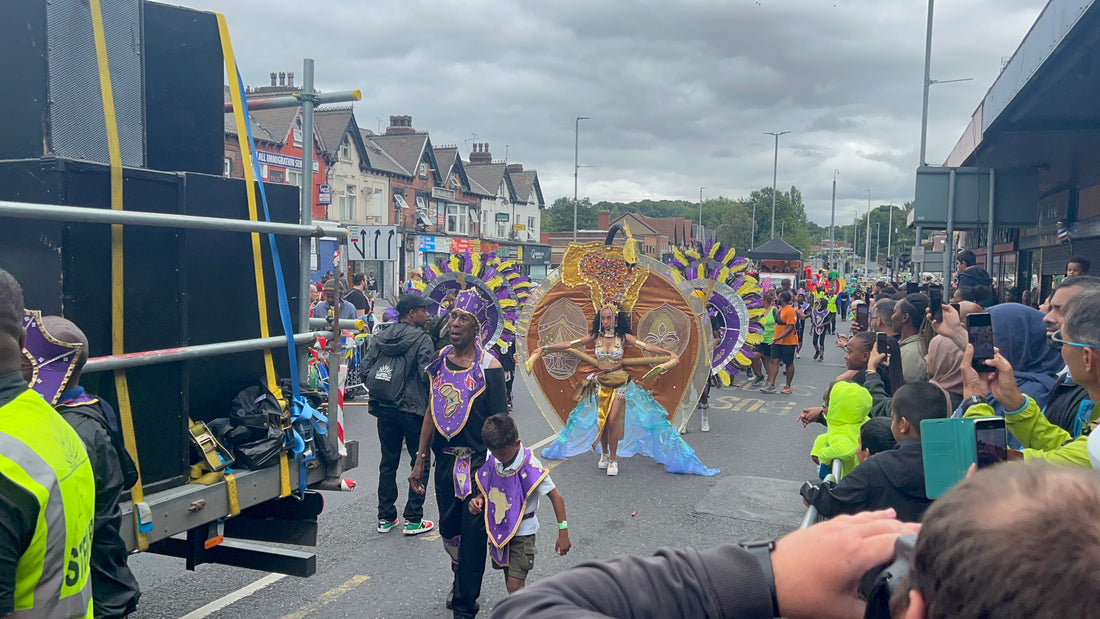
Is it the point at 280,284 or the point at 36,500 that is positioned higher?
the point at 280,284

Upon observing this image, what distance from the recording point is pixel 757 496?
22.7 ft

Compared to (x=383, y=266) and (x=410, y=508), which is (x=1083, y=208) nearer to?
(x=410, y=508)

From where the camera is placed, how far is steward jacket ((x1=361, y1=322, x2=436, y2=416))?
5.53 meters

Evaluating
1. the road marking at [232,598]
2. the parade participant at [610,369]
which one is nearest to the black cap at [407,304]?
the road marking at [232,598]

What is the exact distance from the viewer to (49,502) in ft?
6.15

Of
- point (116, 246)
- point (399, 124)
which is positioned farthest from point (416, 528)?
point (399, 124)

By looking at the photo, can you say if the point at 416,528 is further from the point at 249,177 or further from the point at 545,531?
the point at 249,177

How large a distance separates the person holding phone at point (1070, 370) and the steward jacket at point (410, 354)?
3678 mm

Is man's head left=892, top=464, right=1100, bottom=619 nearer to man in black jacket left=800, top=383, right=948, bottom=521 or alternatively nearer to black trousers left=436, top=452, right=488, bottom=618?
man in black jacket left=800, top=383, right=948, bottom=521

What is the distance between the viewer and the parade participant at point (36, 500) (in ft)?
5.90

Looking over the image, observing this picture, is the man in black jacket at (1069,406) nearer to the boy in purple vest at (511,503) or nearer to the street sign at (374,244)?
the boy in purple vest at (511,503)

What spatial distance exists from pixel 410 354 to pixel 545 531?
1.71m

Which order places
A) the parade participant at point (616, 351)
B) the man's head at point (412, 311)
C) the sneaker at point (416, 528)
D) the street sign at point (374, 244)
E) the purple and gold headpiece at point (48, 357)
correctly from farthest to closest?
the street sign at point (374, 244), the parade participant at point (616, 351), the man's head at point (412, 311), the sneaker at point (416, 528), the purple and gold headpiece at point (48, 357)

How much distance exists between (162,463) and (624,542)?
3449 millimetres
